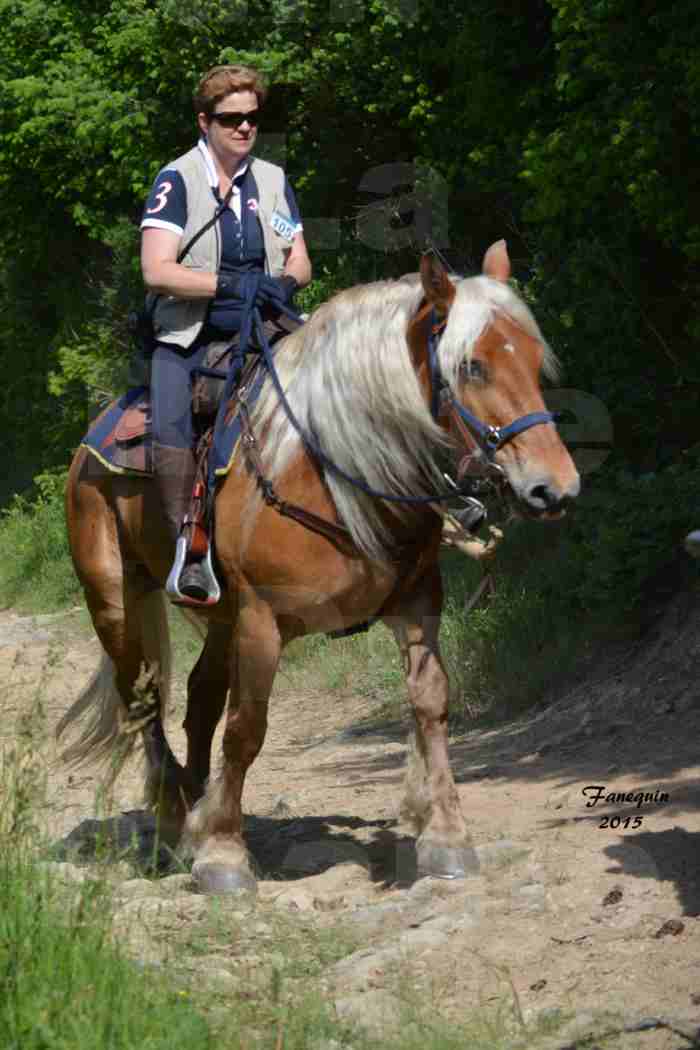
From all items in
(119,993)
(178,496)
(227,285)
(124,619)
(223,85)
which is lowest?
(119,993)

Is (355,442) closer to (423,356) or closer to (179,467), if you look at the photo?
(423,356)

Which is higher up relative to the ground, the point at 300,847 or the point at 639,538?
the point at 639,538

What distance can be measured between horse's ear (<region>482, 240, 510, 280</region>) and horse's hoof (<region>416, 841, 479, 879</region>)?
78.4 inches

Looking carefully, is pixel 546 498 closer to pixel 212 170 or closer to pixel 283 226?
pixel 283 226

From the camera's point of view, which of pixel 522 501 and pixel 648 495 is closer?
pixel 522 501

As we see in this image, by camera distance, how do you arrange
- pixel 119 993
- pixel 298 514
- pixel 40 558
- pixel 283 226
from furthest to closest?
1. pixel 40 558
2. pixel 283 226
3. pixel 298 514
4. pixel 119 993

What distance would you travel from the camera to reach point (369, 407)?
574 centimetres

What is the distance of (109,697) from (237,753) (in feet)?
5.02

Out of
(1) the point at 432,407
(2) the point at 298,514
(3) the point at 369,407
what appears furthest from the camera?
(2) the point at 298,514

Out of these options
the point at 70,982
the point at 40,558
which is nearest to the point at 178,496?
the point at 70,982

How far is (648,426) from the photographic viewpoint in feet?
32.4

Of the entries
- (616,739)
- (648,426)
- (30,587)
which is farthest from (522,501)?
(30,587)

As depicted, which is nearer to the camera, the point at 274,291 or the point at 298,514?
the point at 298,514

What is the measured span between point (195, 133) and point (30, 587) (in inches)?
200
